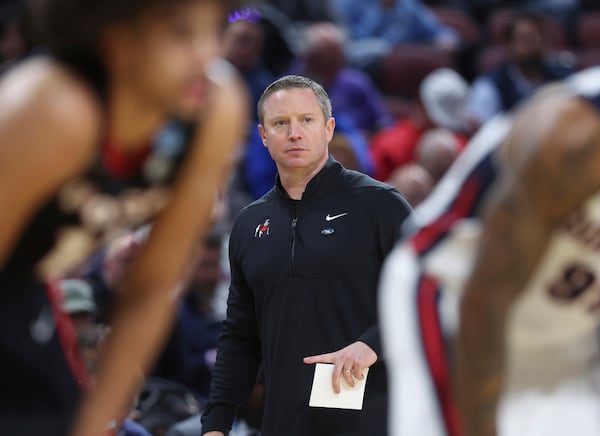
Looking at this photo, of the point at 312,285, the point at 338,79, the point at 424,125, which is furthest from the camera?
the point at 338,79

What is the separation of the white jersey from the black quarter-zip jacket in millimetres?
1613

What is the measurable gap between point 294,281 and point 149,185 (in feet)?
8.29

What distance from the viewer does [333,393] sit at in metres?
4.66

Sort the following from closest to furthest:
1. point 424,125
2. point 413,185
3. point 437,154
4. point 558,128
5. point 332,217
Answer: point 558,128
point 332,217
point 413,185
point 437,154
point 424,125

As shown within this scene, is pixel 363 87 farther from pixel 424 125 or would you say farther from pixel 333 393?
pixel 333 393

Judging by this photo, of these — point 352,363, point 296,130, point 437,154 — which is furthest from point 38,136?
point 437,154

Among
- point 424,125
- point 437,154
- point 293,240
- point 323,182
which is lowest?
point 293,240

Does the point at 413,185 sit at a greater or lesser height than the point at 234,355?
greater

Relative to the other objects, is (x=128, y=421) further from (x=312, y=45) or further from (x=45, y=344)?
(x=312, y=45)

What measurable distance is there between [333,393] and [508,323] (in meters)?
1.87

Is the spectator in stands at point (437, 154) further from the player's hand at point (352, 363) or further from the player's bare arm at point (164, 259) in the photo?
the player's bare arm at point (164, 259)

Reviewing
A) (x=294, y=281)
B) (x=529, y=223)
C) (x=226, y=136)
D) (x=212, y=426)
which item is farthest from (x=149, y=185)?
(x=212, y=426)

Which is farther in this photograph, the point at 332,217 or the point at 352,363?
the point at 332,217

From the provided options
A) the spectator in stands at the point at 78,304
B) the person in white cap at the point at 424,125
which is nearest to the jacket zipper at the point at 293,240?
the spectator in stands at the point at 78,304
